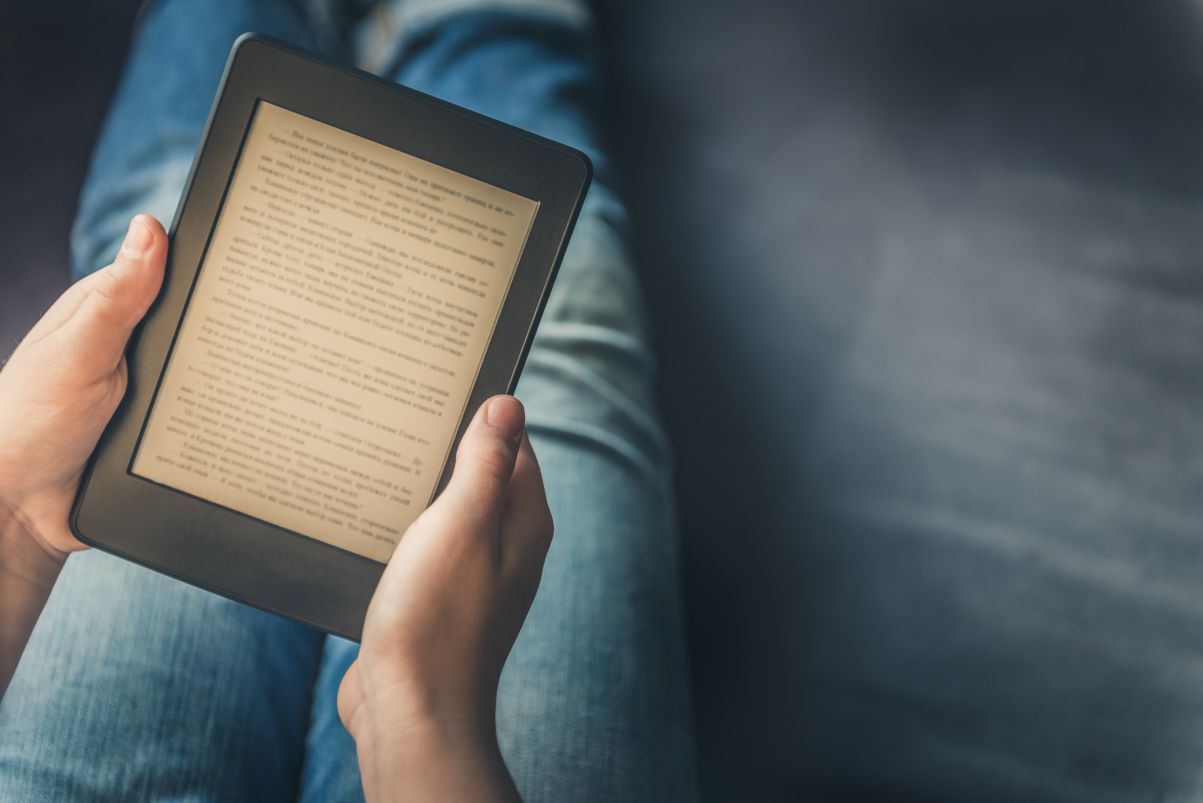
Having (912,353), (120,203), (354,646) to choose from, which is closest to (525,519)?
(354,646)

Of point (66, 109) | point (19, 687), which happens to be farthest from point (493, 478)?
point (66, 109)

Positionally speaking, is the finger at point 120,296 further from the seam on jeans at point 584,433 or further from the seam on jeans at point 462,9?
the seam on jeans at point 462,9

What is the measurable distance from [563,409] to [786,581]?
27cm

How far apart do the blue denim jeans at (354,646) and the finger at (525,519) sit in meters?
0.10

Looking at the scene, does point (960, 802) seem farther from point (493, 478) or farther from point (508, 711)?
point (493, 478)

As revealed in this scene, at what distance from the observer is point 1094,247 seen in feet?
2.62

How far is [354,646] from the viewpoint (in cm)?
50

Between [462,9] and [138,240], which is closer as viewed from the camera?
[138,240]

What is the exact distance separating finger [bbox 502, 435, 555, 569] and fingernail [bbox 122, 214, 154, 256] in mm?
192

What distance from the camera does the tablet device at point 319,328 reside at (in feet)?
1.31

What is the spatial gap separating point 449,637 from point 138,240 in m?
0.23

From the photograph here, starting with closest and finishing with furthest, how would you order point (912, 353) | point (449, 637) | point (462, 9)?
point (449, 637), point (462, 9), point (912, 353)

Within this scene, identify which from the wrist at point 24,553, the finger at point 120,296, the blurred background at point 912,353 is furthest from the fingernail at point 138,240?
the blurred background at point 912,353

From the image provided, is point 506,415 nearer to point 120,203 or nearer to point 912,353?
point 120,203
